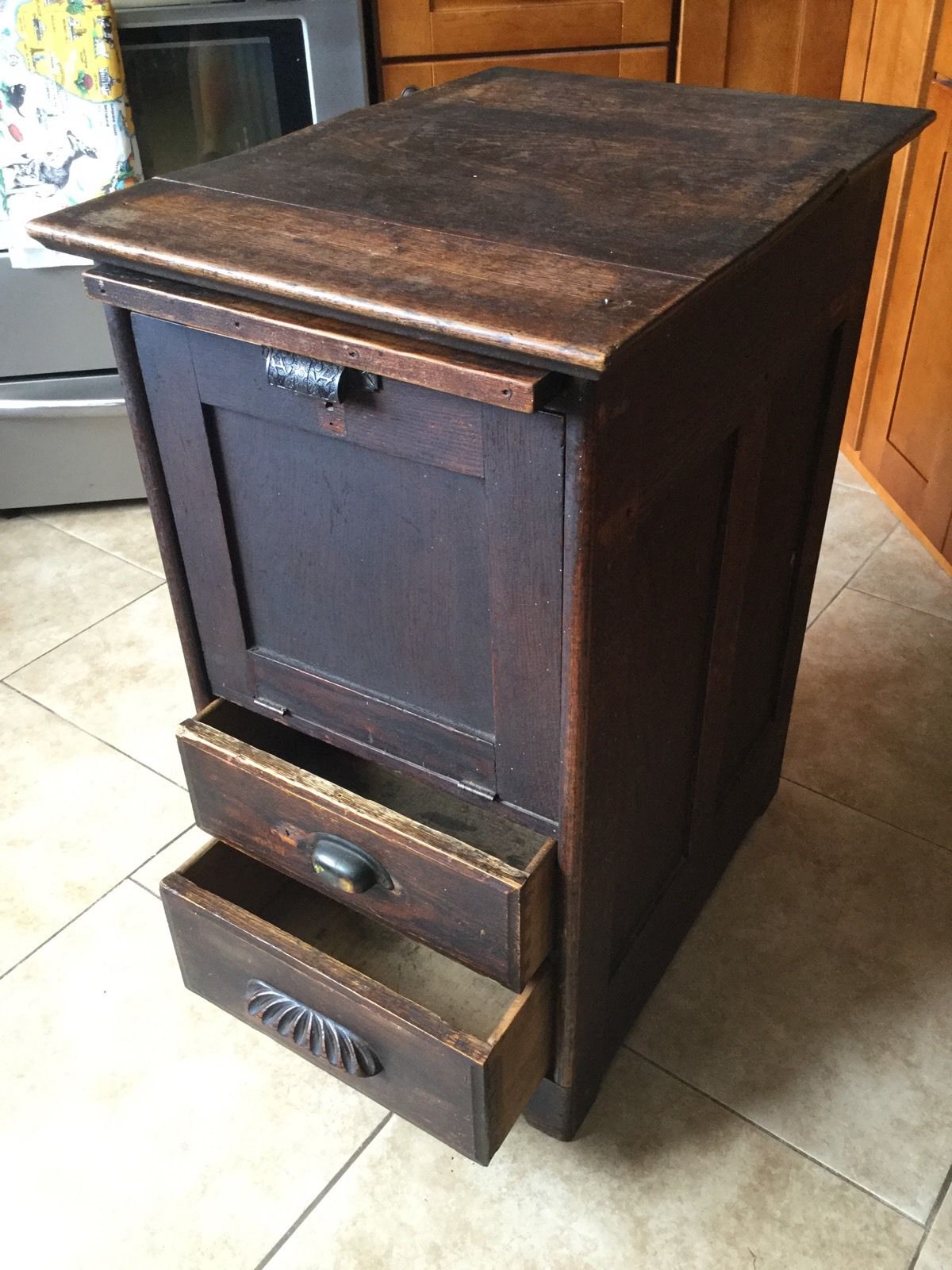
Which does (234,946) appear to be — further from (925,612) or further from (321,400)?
(925,612)

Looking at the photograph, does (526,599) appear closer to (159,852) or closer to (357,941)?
(357,941)

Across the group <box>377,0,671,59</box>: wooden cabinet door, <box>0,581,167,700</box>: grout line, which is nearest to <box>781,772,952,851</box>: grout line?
<box>0,581,167,700</box>: grout line

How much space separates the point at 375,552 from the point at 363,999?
0.37 metres

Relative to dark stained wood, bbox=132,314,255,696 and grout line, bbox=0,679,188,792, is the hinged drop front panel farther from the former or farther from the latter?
grout line, bbox=0,679,188,792

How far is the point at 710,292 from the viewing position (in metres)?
0.76

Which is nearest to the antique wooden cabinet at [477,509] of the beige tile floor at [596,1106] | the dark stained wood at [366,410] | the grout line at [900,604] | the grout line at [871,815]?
the dark stained wood at [366,410]

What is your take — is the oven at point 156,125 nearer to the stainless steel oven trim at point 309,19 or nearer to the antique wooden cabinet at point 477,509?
the stainless steel oven trim at point 309,19

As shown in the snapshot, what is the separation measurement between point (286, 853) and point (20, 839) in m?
0.62

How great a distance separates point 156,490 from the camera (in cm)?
95

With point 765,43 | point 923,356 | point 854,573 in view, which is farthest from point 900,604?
point 765,43

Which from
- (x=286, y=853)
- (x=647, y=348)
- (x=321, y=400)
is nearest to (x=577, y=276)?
(x=647, y=348)

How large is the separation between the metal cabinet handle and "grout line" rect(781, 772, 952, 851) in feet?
2.46

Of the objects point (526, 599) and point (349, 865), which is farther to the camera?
point (349, 865)

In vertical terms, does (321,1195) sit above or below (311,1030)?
below
